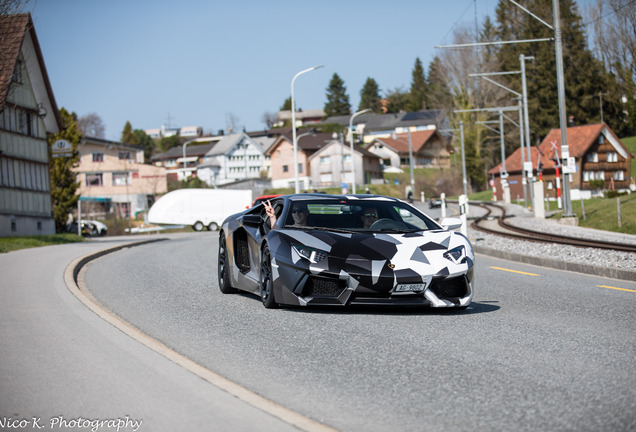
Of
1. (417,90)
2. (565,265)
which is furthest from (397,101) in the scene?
(565,265)

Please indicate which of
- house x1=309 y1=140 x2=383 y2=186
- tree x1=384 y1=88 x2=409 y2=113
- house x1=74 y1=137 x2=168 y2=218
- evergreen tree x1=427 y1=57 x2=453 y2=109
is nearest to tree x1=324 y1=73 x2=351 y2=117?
tree x1=384 y1=88 x2=409 y2=113

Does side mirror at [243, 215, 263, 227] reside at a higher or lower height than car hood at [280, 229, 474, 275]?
higher

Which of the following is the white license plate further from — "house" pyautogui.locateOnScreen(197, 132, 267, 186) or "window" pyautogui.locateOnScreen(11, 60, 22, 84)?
"house" pyautogui.locateOnScreen(197, 132, 267, 186)

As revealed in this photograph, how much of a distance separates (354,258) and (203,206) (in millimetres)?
44281

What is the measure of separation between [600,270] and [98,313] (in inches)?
339

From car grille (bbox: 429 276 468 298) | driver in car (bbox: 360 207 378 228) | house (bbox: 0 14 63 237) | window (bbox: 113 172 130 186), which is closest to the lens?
car grille (bbox: 429 276 468 298)

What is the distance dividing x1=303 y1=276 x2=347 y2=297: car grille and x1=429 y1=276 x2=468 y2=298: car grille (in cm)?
94

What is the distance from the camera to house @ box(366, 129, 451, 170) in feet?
410

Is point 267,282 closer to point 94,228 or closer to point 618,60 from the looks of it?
point 94,228

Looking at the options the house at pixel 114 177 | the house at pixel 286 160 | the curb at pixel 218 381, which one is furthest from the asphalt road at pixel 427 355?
the house at pixel 286 160

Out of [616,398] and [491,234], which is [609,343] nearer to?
[616,398]

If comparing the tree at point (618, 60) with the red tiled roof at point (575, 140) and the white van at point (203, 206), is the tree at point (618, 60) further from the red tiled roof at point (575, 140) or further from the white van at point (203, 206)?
the white van at point (203, 206)

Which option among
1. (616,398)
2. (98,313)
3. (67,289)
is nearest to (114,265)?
(67,289)

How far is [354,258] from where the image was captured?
7.91 meters
